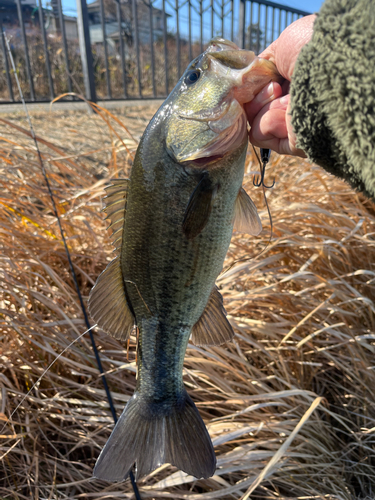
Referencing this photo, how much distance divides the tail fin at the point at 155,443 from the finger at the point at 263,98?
40.8 inches

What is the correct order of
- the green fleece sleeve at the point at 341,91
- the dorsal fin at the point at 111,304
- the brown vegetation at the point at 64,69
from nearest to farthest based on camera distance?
the green fleece sleeve at the point at 341,91 → the dorsal fin at the point at 111,304 → the brown vegetation at the point at 64,69

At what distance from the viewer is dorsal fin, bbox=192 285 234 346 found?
1.29 m

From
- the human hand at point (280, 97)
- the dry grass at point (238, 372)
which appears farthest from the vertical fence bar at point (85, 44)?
the human hand at point (280, 97)

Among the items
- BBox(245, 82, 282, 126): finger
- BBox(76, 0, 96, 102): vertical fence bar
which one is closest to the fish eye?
BBox(245, 82, 282, 126): finger

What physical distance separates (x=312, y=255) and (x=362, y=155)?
5.14 feet

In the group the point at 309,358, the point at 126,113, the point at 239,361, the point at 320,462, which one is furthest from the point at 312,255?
the point at 126,113

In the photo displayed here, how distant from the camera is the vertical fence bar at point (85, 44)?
5.55 meters

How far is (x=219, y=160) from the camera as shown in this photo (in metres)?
1.12

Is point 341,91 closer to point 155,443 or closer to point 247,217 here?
point 247,217

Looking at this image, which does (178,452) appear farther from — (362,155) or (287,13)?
(287,13)

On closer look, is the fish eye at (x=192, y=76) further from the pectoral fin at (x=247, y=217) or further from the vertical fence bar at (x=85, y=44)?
the vertical fence bar at (x=85, y=44)

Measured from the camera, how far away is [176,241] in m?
1.13

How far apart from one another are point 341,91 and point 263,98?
0.33 metres

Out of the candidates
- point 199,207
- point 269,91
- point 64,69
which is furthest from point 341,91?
point 64,69
